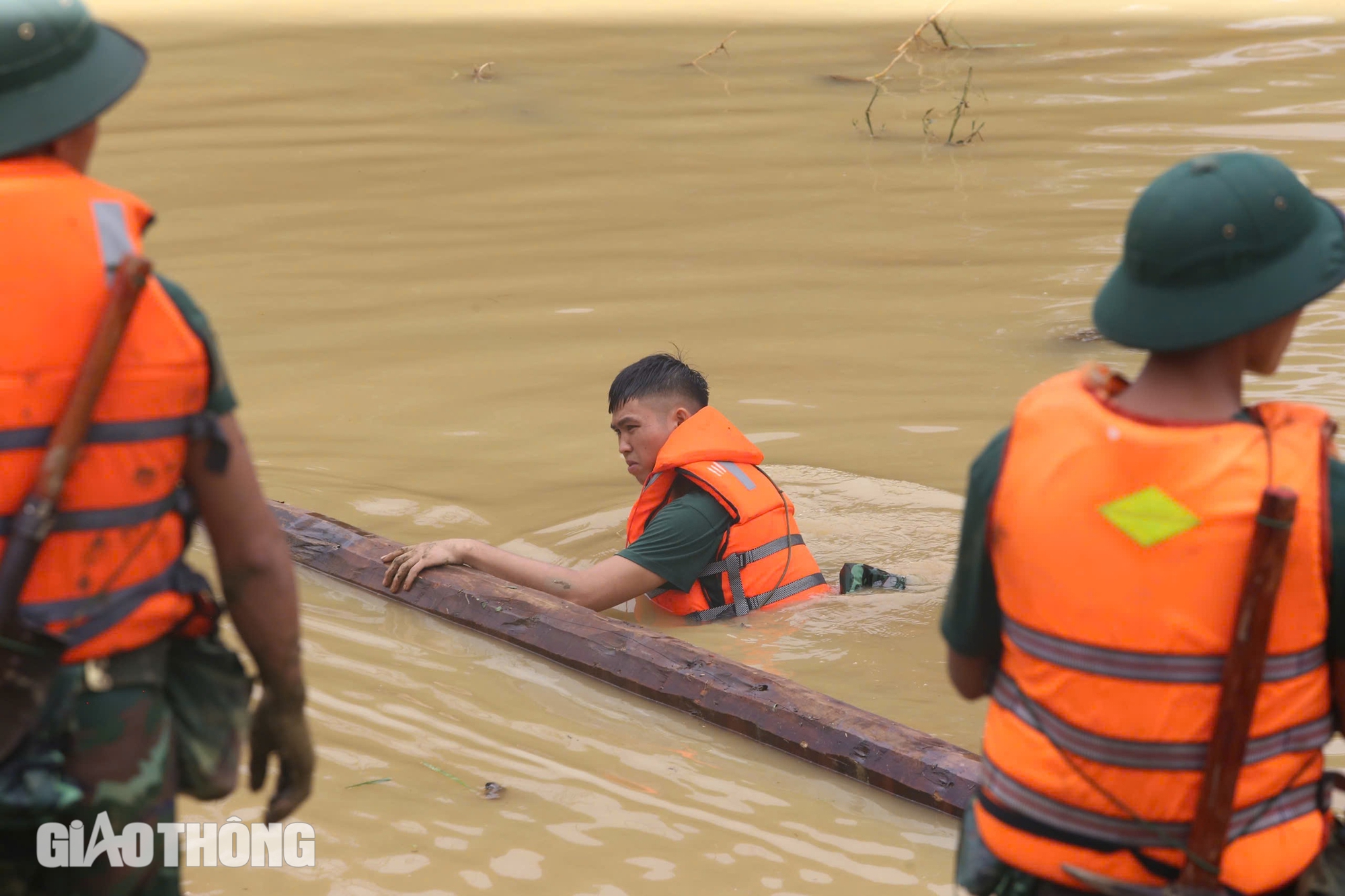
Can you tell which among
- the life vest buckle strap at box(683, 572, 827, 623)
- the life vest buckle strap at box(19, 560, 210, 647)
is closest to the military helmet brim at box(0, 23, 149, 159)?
the life vest buckle strap at box(19, 560, 210, 647)

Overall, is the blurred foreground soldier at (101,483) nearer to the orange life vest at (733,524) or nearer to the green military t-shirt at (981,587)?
the green military t-shirt at (981,587)

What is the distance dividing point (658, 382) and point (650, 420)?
14 centimetres

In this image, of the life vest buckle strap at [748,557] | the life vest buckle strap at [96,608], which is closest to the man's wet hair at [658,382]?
the life vest buckle strap at [748,557]

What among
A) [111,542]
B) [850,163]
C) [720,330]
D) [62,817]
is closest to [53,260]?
[111,542]

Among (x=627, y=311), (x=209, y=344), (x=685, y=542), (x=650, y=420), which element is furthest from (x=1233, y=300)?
(x=627, y=311)

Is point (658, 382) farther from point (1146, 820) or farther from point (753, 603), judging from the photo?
point (1146, 820)

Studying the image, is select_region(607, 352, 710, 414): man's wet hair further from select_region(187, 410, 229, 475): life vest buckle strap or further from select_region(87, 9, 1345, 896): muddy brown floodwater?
select_region(187, 410, 229, 475): life vest buckle strap

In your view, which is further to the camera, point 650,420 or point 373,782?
point 650,420

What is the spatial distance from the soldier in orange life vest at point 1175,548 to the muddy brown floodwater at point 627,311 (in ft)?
4.82

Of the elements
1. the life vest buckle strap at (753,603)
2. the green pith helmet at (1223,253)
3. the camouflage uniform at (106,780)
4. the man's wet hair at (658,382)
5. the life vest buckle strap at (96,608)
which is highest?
the green pith helmet at (1223,253)

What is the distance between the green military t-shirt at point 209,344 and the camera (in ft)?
6.93

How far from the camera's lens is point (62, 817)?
2.10 meters

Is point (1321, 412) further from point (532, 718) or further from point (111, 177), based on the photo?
point (111, 177)

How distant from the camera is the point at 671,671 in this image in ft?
13.9
